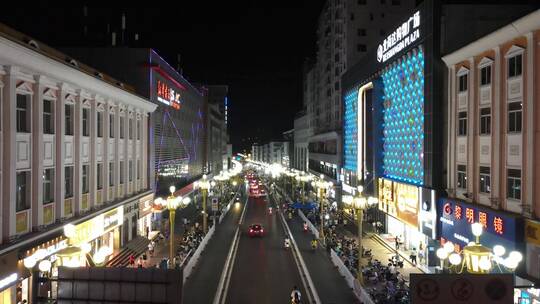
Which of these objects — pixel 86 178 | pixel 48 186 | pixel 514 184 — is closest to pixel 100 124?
pixel 86 178

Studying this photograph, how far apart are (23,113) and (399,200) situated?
29.2 metres

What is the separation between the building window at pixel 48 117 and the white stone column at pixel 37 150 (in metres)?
1.33

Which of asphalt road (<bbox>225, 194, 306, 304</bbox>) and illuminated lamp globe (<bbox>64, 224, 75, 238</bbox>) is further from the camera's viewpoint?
asphalt road (<bbox>225, 194, 306, 304</bbox>)

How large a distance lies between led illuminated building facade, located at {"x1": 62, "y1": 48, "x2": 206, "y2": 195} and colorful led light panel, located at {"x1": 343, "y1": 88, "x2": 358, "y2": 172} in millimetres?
21910

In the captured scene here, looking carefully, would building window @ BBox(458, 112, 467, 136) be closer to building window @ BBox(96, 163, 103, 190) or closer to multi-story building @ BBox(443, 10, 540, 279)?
multi-story building @ BBox(443, 10, 540, 279)

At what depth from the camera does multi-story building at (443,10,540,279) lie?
20.5 m

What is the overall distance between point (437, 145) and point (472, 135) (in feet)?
18.7

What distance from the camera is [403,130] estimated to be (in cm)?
4034

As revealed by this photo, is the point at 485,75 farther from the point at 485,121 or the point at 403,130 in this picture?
the point at 403,130

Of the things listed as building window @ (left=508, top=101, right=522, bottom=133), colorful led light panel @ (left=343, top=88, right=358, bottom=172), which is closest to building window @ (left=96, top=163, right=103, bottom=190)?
building window @ (left=508, top=101, right=522, bottom=133)

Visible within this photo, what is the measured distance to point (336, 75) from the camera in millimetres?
80812

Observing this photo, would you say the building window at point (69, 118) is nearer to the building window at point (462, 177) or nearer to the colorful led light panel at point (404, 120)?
the building window at point (462, 177)

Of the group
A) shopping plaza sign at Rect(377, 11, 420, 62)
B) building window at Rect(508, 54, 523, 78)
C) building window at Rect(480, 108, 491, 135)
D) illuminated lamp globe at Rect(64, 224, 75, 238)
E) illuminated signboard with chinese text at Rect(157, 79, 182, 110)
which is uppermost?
shopping plaza sign at Rect(377, 11, 420, 62)

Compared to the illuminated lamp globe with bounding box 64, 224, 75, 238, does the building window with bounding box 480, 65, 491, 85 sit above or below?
above
